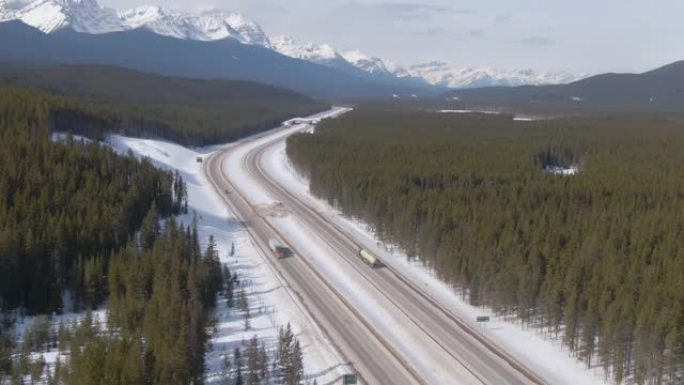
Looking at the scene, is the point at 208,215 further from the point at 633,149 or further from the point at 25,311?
the point at 633,149

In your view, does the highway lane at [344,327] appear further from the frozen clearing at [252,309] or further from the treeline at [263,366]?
the treeline at [263,366]

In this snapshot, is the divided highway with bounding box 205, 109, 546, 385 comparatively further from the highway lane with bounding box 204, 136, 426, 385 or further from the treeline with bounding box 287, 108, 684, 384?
the treeline with bounding box 287, 108, 684, 384

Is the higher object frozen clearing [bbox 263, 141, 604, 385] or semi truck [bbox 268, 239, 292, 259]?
semi truck [bbox 268, 239, 292, 259]

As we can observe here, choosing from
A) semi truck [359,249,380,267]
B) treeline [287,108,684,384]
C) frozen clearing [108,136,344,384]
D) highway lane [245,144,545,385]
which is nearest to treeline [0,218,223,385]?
frozen clearing [108,136,344,384]

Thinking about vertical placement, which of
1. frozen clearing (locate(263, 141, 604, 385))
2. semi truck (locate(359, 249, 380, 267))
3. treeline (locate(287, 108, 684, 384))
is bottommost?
frozen clearing (locate(263, 141, 604, 385))

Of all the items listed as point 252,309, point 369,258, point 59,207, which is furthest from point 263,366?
point 59,207

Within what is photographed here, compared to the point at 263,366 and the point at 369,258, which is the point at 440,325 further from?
the point at 369,258

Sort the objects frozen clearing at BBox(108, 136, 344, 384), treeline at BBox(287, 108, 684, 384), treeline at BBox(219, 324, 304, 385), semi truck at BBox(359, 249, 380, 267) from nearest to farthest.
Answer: treeline at BBox(219, 324, 304, 385) → treeline at BBox(287, 108, 684, 384) → frozen clearing at BBox(108, 136, 344, 384) → semi truck at BBox(359, 249, 380, 267)

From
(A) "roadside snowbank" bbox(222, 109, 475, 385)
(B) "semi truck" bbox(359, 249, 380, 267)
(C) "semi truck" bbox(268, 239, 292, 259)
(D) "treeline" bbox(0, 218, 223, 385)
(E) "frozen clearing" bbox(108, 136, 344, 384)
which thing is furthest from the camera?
(C) "semi truck" bbox(268, 239, 292, 259)
